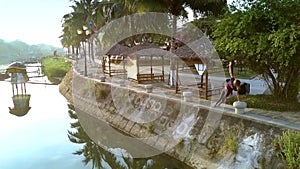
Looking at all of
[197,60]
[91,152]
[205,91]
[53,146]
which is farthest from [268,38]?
[53,146]

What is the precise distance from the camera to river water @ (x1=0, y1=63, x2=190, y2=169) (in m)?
9.88

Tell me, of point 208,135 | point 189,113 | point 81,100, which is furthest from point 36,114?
point 208,135

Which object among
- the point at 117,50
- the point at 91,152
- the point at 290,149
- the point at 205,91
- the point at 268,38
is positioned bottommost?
the point at 91,152

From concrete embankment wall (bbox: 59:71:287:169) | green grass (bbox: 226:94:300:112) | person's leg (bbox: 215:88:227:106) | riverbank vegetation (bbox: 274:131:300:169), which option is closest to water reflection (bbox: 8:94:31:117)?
concrete embankment wall (bbox: 59:71:287:169)

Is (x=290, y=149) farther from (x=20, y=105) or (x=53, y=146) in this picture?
(x=20, y=105)

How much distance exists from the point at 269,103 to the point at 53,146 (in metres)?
9.47

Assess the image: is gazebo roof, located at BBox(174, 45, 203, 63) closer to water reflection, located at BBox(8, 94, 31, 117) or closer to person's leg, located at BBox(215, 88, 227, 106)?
person's leg, located at BBox(215, 88, 227, 106)

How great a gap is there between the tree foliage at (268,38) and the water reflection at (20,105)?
14.1 m

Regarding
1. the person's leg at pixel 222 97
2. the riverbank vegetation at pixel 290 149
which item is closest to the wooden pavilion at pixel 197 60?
the person's leg at pixel 222 97

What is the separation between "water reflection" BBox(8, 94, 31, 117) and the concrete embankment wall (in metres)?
5.30

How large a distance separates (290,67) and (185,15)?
717 centimetres

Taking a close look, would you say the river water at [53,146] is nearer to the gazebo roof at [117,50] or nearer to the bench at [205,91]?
the bench at [205,91]

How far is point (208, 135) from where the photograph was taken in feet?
29.9

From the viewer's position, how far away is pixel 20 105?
1956cm
